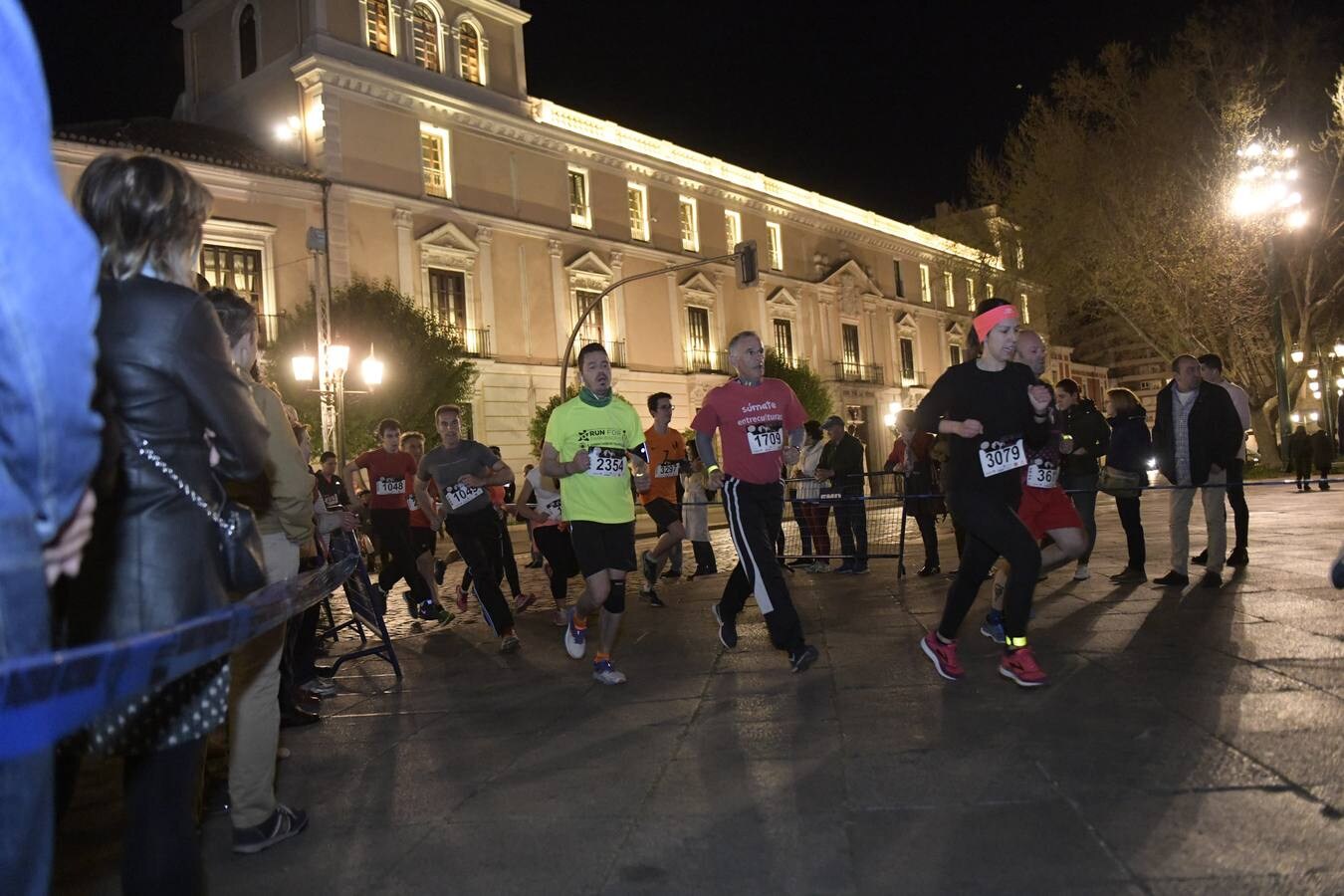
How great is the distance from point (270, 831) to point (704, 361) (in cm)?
3837

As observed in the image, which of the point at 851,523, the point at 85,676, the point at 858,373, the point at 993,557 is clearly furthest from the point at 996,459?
the point at 858,373

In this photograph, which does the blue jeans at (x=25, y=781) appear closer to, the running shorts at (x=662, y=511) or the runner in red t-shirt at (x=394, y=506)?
the runner in red t-shirt at (x=394, y=506)

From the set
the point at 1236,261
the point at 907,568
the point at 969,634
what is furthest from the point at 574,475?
the point at 1236,261

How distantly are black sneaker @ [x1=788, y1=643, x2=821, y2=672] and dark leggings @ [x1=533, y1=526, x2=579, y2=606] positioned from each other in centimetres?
458

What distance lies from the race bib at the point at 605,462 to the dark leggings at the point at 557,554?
388 centimetres

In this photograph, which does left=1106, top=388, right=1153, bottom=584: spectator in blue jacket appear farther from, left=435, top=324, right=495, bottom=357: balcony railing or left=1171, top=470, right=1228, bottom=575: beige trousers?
left=435, top=324, right=495, bottom=357: balcony railing

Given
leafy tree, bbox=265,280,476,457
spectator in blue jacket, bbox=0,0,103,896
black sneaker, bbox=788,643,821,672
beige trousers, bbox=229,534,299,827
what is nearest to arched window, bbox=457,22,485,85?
leafy tree, bbox=265,280,476,457

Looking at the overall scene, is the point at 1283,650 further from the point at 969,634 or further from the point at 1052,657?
the point at 969,634

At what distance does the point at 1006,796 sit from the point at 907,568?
26.7 feet

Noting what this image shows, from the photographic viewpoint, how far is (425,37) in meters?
32.1

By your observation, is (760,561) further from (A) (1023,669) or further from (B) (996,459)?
(A) (1023,669)

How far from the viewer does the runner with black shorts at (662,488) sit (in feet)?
32.2

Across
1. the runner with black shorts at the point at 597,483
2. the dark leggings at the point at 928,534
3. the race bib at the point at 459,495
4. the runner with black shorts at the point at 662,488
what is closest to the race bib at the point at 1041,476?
the runner with black shorts at the point at 597,483

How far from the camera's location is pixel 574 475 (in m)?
6.34
